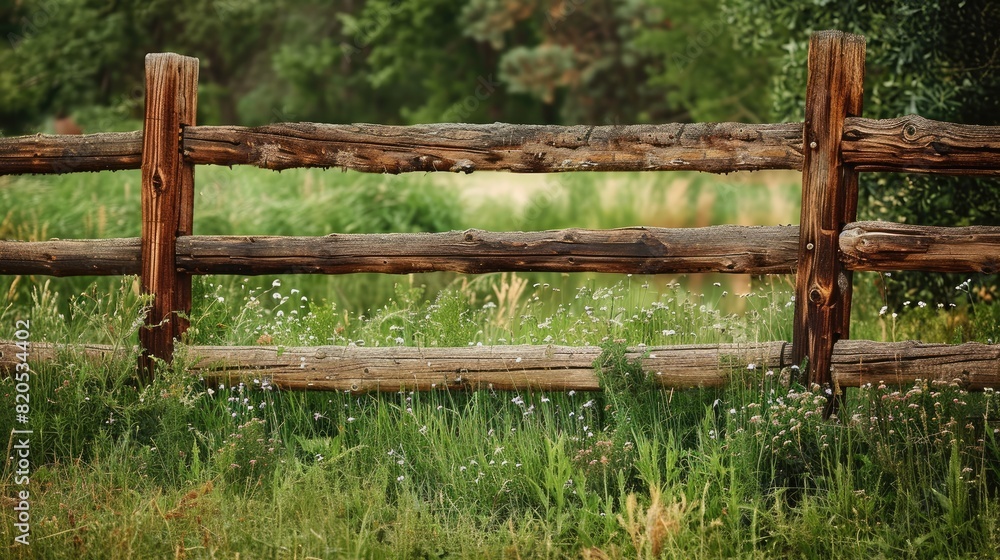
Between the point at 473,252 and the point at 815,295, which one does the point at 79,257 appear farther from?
the point at 815,295

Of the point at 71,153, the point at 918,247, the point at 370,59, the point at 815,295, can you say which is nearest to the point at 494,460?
the point at 815,295

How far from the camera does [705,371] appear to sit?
4141 mm

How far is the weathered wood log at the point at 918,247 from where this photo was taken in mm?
3928

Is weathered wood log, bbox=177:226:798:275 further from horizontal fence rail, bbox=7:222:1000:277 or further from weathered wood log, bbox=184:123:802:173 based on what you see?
weathered wood log, bbox=184:123:802:173

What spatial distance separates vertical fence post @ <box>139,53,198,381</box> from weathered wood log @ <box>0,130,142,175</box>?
0.45ft

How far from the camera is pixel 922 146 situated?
395 centimetres

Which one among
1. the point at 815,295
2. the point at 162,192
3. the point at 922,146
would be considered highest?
the point at 922,146

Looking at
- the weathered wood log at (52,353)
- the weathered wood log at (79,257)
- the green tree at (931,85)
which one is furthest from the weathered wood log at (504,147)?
the green tree at (931,85)

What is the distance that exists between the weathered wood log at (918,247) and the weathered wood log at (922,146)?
0.27m

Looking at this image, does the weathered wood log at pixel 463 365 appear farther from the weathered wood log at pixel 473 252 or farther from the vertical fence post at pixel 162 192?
the weathered wood log at pixel 473 252

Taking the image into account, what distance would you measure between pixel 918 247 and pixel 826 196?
443 millimetres

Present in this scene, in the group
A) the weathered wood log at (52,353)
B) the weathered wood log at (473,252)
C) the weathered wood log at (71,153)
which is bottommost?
the weathered wood log at (52,353)

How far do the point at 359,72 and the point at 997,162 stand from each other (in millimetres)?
21099

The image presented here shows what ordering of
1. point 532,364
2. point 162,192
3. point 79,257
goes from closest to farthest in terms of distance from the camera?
1. point 532,364
2. point 162,192
3. point 79,257
